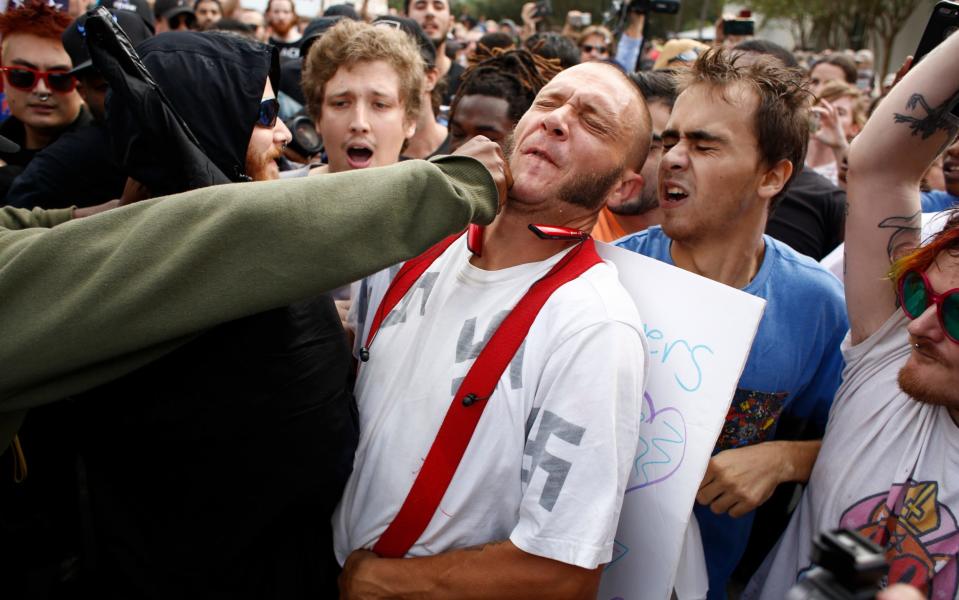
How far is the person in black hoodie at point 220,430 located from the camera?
5.18 feet

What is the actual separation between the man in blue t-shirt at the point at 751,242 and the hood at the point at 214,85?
1.38 m

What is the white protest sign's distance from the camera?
70.3 inches

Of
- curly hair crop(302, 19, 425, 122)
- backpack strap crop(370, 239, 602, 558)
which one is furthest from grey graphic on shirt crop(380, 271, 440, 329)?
curly hair crop(302, 19, 425, 122)

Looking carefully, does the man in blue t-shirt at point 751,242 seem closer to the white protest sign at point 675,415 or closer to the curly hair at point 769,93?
the curly hair at point 769,93

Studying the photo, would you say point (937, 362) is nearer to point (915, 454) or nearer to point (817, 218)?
point (915, 454)

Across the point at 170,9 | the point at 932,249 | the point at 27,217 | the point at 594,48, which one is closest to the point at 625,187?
the point at 932,249

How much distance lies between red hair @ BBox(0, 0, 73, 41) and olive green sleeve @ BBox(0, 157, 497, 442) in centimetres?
323

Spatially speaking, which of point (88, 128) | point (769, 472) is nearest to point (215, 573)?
point (769, 472)

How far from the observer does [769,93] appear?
7.85 ft

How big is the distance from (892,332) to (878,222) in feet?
1.12

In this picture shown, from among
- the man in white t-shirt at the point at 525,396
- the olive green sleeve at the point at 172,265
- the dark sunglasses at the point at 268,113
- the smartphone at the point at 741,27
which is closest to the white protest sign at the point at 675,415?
the man in white t-shirt at the point at 525,396

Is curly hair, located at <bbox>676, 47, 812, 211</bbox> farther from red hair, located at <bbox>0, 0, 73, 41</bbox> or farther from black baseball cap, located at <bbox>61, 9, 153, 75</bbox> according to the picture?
red hair, located at <bbox>0, 0, 73, 41</bbox>

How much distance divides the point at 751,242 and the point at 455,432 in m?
1.32

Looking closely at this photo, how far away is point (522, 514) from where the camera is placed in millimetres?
1688
